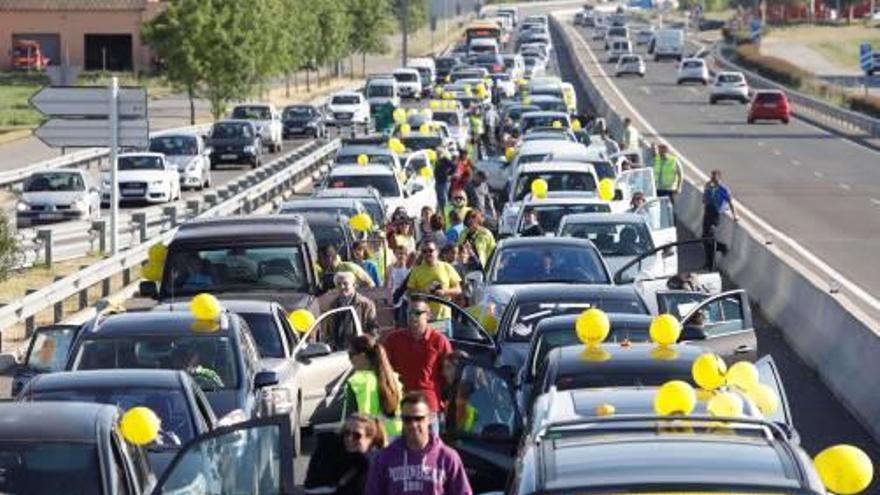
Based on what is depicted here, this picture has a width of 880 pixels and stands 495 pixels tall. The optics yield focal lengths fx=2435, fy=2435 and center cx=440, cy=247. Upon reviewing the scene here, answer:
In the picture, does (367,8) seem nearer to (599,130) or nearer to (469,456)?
(599,130)

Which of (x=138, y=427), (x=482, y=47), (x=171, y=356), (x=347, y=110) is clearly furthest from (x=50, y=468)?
(x=482, y=47)

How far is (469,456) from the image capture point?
1276 cm

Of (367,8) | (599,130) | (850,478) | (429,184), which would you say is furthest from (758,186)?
(367,8)

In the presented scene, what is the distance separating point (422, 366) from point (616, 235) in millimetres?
12500

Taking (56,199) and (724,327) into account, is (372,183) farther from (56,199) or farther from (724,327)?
(724,327)

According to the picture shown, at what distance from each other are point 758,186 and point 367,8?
215ft

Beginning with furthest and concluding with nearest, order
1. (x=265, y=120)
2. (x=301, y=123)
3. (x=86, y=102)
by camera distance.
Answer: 1. (x=301, y=123)
2. (x=265, y=120)
3. (x=86, y=102)

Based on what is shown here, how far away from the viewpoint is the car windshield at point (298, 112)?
248 ft

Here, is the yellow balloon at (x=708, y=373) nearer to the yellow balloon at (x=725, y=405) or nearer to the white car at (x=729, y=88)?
the yellow balloon at (x=725, y=405)

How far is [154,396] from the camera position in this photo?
13.5 m

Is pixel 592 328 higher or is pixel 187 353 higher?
pixel 592 328

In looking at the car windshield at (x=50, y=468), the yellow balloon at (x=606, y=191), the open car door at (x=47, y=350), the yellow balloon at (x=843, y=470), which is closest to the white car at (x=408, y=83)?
the yellow balloon at (x=606, y=191)

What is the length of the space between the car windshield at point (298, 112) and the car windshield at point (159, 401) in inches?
2450

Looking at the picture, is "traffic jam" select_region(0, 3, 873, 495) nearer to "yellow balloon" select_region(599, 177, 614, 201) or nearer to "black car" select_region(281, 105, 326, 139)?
"yellow balloon" select_region(599, 177, 614, 201)
